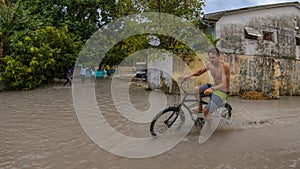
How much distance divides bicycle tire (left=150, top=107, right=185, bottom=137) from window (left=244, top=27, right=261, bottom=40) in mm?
11127

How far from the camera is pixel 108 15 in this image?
19656 mm

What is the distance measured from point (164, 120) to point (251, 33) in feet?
37.6

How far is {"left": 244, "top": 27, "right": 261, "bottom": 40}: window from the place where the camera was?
14186mm

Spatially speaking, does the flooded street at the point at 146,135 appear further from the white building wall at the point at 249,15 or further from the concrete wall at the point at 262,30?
the white building wall at the point at 249,15

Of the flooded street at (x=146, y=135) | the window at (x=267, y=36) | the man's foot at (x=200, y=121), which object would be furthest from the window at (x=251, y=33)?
the man's foot at (x=200, y=121)

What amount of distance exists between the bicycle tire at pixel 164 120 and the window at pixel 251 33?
11127 mm

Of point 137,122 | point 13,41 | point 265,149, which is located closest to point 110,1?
point 13,41

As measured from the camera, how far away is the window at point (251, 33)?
14.2 m

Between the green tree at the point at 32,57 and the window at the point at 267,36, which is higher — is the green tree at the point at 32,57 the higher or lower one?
the lower one

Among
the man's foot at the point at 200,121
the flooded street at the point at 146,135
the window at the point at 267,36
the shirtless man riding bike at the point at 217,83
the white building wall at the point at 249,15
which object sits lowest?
the flooded street at the point at 146,135

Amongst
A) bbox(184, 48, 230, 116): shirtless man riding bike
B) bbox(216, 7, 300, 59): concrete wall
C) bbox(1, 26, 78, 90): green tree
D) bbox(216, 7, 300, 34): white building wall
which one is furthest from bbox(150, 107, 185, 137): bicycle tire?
bbox(1, 26, 78, 90): green tree

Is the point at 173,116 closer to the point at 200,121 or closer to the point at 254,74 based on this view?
the point at 200,121

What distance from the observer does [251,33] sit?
14.2 metres

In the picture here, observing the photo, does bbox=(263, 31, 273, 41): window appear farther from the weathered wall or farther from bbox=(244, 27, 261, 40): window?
the weathered wall
